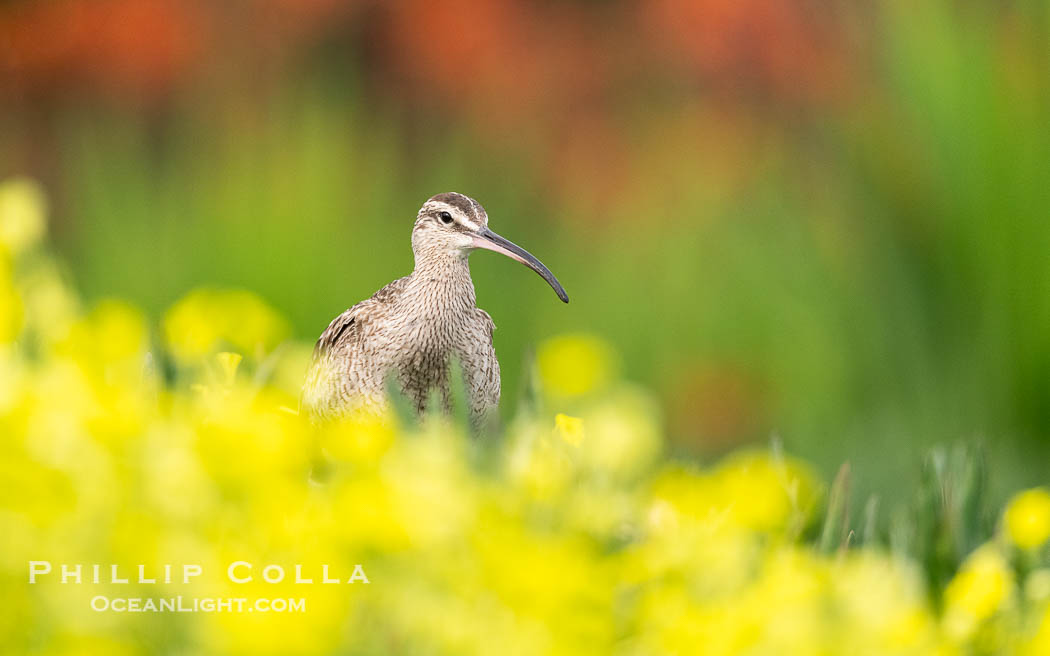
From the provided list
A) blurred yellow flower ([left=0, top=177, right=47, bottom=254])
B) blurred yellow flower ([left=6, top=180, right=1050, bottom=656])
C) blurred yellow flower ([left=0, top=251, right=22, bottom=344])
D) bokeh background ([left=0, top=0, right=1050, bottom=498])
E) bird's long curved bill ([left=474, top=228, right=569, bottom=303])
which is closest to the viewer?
blurred yellow flower ([left=6, top=180, right=1050, bottom=656])

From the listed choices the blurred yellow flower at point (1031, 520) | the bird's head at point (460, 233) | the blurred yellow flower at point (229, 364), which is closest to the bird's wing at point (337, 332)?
the bird's head at point (460, 233)

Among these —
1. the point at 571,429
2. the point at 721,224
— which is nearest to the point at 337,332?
the point at 571,429

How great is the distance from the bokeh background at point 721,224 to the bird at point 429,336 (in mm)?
1209

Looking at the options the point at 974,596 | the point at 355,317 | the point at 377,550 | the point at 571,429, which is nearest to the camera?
the point at 377,550

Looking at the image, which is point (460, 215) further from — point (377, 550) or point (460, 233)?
point (377, 550)

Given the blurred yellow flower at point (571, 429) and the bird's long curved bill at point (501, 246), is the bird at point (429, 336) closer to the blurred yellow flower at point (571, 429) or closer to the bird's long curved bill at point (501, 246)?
the bird's long curved bill at point (501, 246)

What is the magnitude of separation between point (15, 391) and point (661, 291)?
2.91 meters

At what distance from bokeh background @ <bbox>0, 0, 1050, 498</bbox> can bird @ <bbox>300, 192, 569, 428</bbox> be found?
121cm

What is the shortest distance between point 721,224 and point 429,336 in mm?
2029

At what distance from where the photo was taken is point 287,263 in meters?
3.52

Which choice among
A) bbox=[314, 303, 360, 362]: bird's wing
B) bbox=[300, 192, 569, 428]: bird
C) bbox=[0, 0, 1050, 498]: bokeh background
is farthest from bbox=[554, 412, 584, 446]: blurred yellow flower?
bbox=[0, 0, 1050, 498]: bokeh background

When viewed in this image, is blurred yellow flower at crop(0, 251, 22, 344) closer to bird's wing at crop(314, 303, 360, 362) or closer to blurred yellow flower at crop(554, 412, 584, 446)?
blurred yellow flower at crop(554, 412, 584, 446)

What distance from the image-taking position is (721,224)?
13.4 feet

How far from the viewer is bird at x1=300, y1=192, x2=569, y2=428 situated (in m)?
2.22
